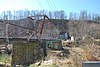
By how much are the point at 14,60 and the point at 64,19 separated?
293 feet

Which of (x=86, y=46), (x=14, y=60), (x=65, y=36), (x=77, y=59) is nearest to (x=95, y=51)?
(x=86, y=46)

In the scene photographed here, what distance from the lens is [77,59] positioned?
7.27 metres

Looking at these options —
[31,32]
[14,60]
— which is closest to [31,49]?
[14,60]

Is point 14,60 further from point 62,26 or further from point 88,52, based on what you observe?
point 62,26

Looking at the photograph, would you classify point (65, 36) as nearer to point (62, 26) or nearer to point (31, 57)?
point (62, 26)

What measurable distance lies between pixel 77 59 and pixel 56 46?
69.9 ft

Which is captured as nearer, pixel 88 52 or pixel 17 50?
pixel 88 52

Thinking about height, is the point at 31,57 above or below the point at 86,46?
below

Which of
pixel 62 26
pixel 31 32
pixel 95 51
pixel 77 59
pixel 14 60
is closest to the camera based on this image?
pixel 77 59

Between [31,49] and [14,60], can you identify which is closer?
[14,60]

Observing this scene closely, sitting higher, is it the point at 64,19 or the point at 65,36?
the point at 64,19

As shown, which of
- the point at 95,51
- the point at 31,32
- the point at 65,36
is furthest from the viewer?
the point at 65,36

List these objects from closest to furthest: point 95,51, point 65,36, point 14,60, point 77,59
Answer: point 77,59 → point 95,51 → point 14,60 → point 65,36

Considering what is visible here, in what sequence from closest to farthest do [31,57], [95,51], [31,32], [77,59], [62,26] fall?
[77,59] < [95,51] < [31,57] < [31,32] < [62,26]
